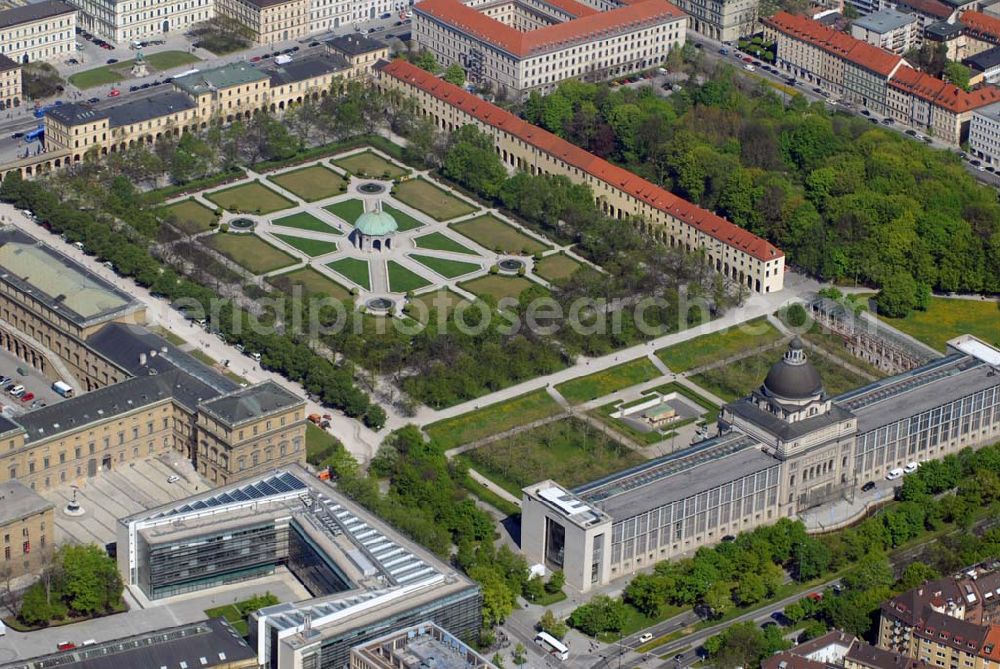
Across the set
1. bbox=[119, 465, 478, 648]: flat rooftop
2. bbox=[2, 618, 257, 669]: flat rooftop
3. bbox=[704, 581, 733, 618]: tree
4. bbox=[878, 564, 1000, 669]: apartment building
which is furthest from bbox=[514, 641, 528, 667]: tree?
bbox=[878, 564, 1000, 669]: apartment building

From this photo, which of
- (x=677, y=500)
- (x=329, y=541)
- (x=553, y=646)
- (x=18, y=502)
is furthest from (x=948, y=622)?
(x=18, y=502)

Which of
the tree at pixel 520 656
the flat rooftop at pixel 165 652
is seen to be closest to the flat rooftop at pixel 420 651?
the flat rooftop at pixel 165 652

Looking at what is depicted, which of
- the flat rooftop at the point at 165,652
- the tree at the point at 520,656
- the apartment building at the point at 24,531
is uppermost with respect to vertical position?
the flat rooftop at the point at 165,652

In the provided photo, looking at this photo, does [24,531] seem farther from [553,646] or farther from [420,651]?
[553,646]

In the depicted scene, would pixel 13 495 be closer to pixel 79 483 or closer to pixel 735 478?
pixel 79 483

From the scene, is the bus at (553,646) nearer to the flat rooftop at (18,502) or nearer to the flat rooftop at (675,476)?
the flat rooftop at (675,476)

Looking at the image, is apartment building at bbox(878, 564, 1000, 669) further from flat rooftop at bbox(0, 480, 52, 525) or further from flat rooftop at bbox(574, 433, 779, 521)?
flat rooftop at bbox(0, 480, 52, 525)
